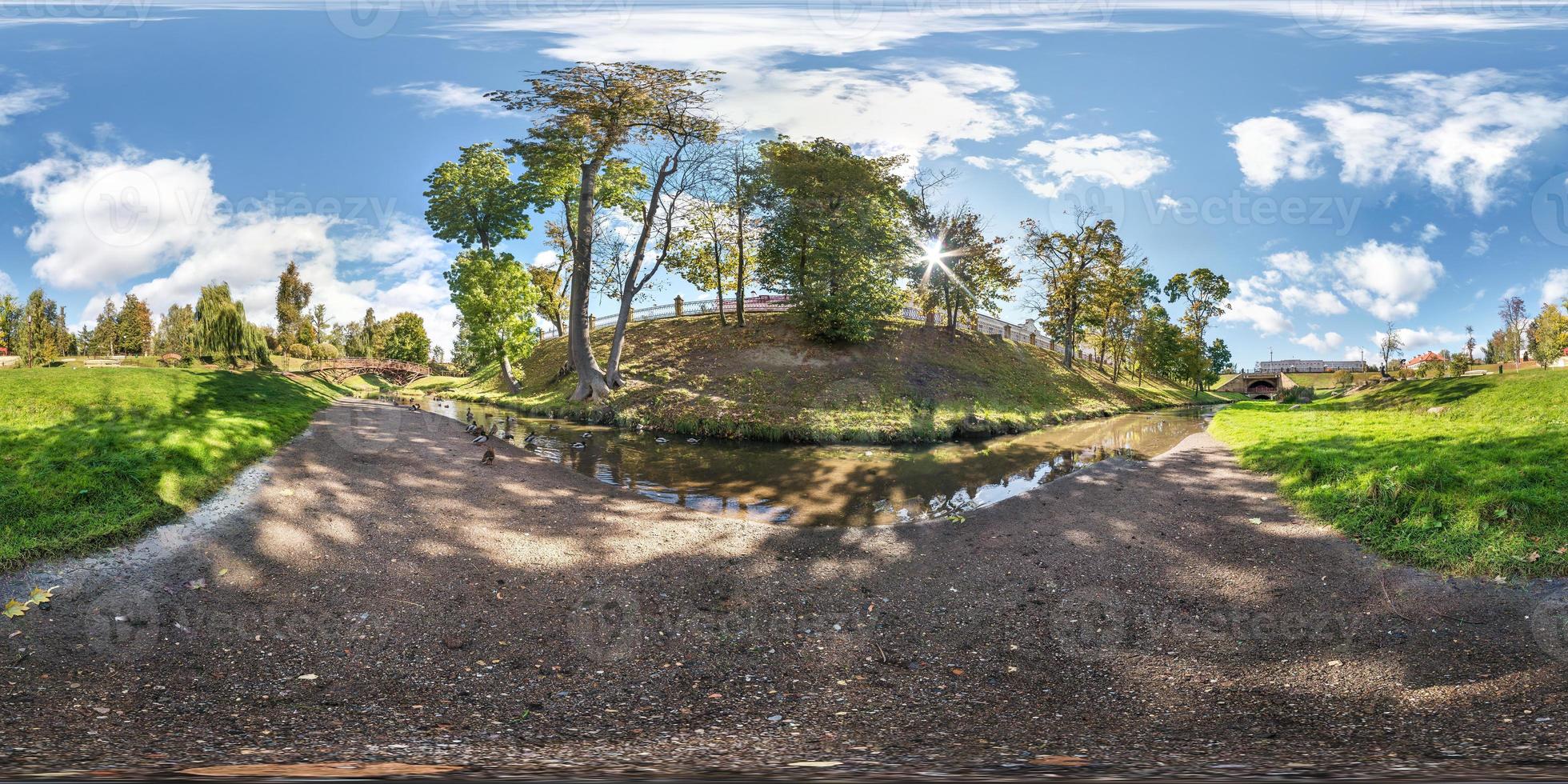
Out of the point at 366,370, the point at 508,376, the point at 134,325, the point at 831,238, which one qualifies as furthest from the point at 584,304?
the point at 134,325

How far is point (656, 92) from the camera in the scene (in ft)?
85.7

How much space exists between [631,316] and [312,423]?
26.0 m

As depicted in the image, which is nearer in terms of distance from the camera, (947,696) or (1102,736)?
(1102,736)

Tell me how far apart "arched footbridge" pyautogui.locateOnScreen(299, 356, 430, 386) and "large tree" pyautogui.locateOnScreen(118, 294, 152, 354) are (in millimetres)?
19575

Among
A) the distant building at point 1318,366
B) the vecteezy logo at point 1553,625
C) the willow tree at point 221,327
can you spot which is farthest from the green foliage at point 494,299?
the distant building at point 1318,366

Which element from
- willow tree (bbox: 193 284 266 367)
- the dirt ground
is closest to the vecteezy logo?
the dirt ground

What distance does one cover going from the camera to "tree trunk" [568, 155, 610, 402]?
27.0 meters

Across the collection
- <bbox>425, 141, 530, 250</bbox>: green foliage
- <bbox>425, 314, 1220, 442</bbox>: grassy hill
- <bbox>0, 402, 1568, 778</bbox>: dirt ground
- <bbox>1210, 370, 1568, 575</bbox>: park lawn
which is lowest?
<bbox>0, 402, 1568, 778</bbox>: dirt ground

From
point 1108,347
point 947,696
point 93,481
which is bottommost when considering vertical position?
point 947,696

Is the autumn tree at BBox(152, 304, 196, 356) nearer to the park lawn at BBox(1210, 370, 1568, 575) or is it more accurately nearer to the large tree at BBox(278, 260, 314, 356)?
the large tree at BBox(278, 260, 314, 356)

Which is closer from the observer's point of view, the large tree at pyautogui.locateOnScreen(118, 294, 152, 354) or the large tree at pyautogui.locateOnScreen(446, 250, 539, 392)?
the large tree at pyautogui.locateOnScreen(446, 250, 539, 392)

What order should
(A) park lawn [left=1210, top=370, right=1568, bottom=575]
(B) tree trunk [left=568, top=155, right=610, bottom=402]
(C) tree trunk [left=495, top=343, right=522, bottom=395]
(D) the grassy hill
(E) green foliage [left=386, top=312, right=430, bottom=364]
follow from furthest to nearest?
1. (E) green foliage [left=386, top=312, right=430, bottom=364]
2. (C) tree trunk [left=495, top=343, right=522, bottom=395]
3. (B) tree trunk [left=568, top=155, right=610, bottom=402]
4. (D) the grassy hill
5. (A) park lawn [left=1210, top=370, right=1568, bottom=575]

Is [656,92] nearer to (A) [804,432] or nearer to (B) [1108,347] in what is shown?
(A) [804,432]

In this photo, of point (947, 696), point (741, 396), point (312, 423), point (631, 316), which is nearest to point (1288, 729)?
point (947, 696)
